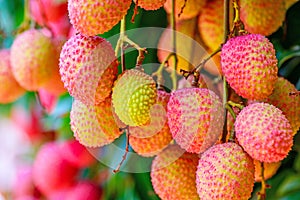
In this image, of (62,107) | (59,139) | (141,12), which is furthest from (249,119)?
(59,139)

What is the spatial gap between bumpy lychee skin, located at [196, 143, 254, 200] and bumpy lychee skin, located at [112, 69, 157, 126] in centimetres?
8

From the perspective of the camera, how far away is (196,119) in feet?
1.87

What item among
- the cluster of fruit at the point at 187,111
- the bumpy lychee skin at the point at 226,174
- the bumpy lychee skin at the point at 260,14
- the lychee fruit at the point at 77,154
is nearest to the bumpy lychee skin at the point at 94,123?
the cluster of fruit at the point at 187,111

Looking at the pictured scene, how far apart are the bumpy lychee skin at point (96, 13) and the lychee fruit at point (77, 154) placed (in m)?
0.57

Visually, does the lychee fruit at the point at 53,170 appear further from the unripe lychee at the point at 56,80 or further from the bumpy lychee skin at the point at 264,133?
the bumpy lychee skin at the point at 264,133

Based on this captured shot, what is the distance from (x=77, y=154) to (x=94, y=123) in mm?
510

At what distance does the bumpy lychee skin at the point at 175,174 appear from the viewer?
0.61m

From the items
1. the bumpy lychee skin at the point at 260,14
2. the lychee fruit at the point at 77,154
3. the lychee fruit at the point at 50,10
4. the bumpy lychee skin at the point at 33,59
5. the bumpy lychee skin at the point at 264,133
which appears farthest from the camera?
the lychee fruit at the point at 77,154

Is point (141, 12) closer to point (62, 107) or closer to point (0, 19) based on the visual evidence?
point (62, 107)

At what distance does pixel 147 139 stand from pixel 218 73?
16 cm

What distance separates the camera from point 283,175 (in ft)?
2.98

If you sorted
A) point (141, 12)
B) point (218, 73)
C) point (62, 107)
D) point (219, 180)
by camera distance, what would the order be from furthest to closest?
point (62, 107) < point (141, 12) < point (218, 73) < point (219, 180)

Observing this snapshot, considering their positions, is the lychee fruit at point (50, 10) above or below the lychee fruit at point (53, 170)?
above

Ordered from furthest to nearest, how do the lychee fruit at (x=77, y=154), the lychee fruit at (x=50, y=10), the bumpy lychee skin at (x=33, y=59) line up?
1. the lychee fruit at (x=77, y=154)
2. the lychee fruit at (x=50, y=10)
3. the bumpy lychee skin at (x=33, y=59)
